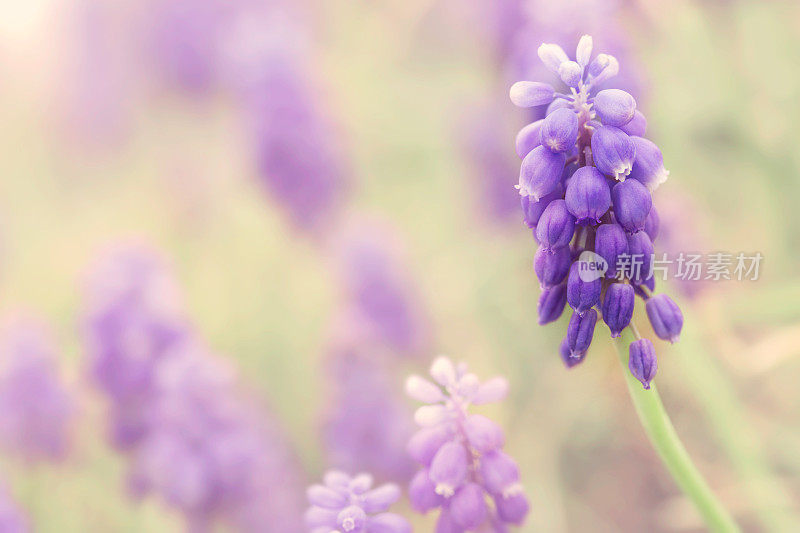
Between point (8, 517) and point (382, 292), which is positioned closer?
point (8, 517)

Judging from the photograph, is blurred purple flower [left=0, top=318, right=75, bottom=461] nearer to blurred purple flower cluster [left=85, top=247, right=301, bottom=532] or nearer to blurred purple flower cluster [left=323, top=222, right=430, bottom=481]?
blurred purple flower cluster [left=85, top=247, right=301, bottom=532]

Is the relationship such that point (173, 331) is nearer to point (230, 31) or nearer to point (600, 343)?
point (600, 343)

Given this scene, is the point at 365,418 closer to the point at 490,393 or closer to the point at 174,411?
the point at 174,411

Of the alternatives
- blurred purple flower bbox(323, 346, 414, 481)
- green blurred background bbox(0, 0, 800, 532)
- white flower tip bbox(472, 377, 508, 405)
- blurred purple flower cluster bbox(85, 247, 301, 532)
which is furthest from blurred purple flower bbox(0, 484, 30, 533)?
white flower tip bbox(472, 377, 508, 405)

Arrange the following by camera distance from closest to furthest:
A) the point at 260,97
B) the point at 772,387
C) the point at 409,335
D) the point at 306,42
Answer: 1. the point at 772,387
2. the point at 409,335
3. the point at 260,97
4. the point at 306,42

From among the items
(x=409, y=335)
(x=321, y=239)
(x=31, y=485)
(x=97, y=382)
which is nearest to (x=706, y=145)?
→ (x=409, y=335)

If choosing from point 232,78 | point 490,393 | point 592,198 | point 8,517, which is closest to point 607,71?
point 592,198
